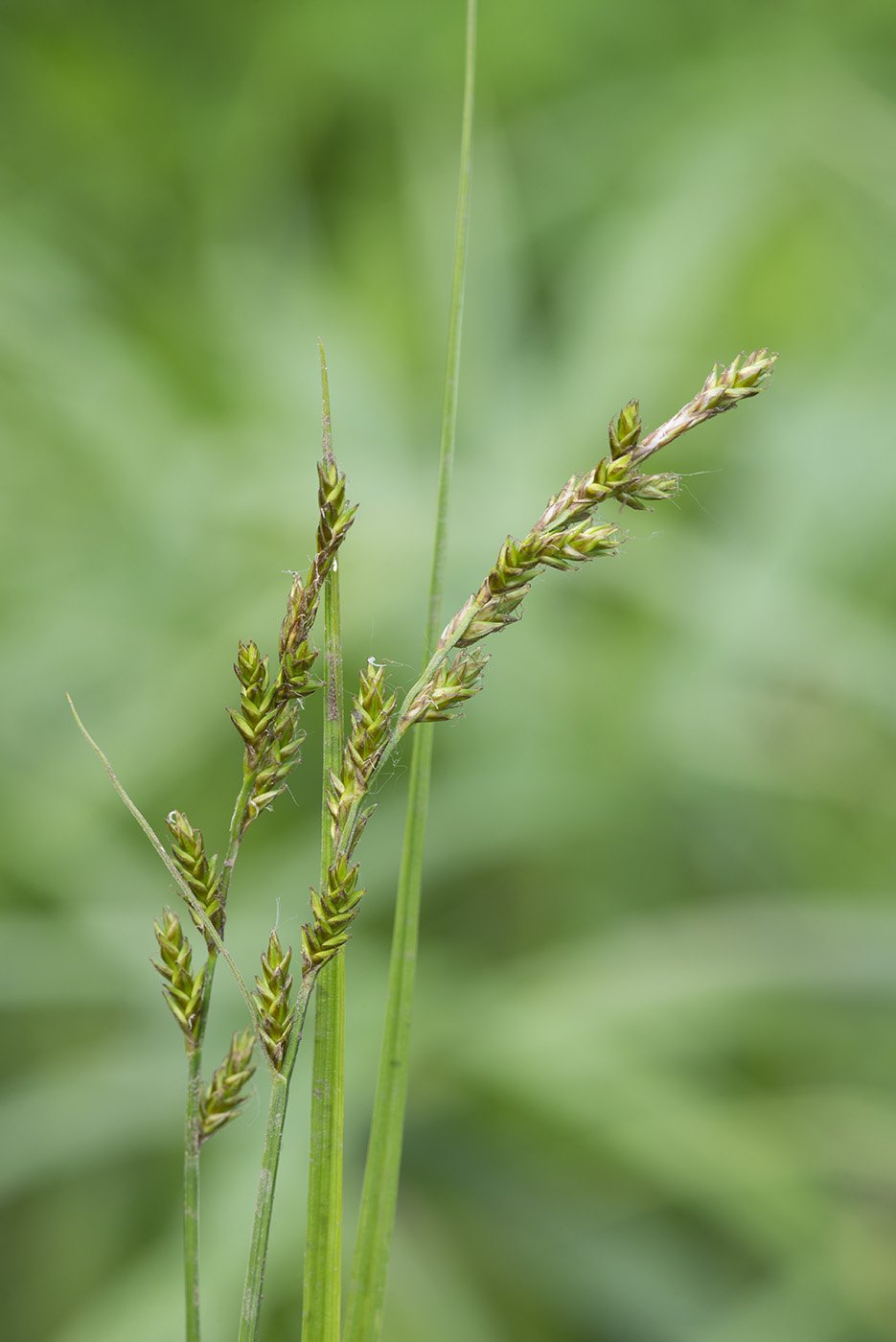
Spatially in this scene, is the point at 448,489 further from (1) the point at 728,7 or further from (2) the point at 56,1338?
(1) the point at 728,7

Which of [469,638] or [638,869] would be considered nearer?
[469,638]

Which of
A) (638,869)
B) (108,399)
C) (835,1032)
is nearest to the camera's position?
(835,1032)

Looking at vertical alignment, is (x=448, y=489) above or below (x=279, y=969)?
above

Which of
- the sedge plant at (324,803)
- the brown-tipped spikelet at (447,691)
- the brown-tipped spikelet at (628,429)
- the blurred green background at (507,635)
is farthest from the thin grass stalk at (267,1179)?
the blurred green background at (507,635)

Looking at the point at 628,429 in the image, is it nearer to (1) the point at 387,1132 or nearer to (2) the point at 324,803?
(2) the point at 324,803

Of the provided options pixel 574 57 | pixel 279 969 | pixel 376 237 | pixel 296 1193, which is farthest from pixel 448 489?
pixel 574 57

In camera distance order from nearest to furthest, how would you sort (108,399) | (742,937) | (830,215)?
(742,937), (108,399), (830,215)
